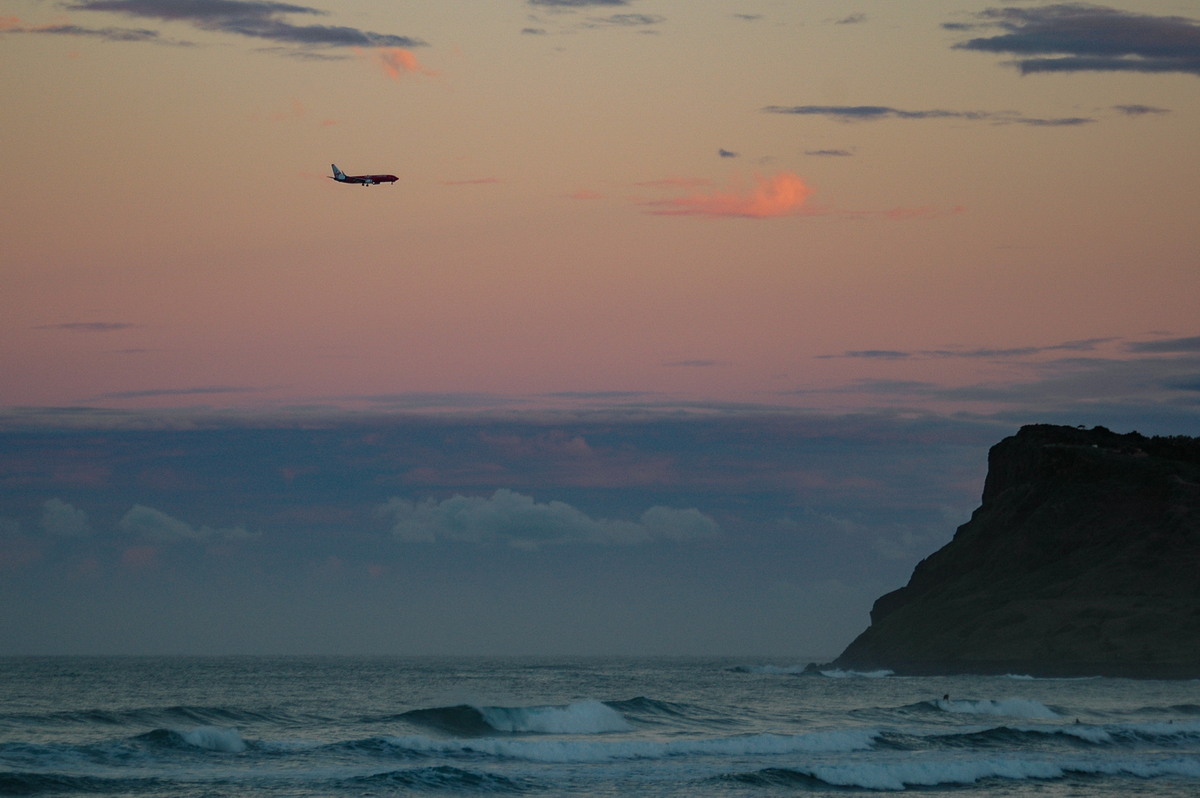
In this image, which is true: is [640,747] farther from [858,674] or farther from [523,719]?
[858,674]

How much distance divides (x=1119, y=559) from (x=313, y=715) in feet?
376

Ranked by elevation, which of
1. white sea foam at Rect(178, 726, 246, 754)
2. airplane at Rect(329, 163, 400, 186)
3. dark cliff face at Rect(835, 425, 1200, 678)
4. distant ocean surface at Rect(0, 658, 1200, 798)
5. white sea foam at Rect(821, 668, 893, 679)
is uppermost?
airplane at Rect(329, 163, 400, 186)

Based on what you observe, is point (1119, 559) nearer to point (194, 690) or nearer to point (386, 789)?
point (194, 690)

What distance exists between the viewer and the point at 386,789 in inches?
1943

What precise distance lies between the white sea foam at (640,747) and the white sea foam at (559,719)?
24.6 feet

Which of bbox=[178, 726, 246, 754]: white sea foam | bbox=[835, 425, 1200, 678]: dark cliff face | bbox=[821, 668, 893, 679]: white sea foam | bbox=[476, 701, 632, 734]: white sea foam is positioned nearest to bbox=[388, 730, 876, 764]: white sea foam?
bbox=[178, 726, 246, 754]: white sea foam

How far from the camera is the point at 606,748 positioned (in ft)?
204

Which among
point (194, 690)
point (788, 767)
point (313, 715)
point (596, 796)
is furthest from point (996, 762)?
point (194, 690)

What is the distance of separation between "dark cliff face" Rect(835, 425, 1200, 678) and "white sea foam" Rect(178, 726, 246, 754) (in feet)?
328

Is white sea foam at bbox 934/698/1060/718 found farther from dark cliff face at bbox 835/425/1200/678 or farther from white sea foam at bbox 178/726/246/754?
dark cliff face at bbox 835/425/1200/678

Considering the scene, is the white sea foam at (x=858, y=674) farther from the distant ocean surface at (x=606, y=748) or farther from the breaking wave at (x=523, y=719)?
the breaking wave at (x=523, y=719)

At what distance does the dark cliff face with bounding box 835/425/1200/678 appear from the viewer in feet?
460

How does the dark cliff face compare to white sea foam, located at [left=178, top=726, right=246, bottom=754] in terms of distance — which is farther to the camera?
the dark cliff face

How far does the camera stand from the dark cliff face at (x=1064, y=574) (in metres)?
140
